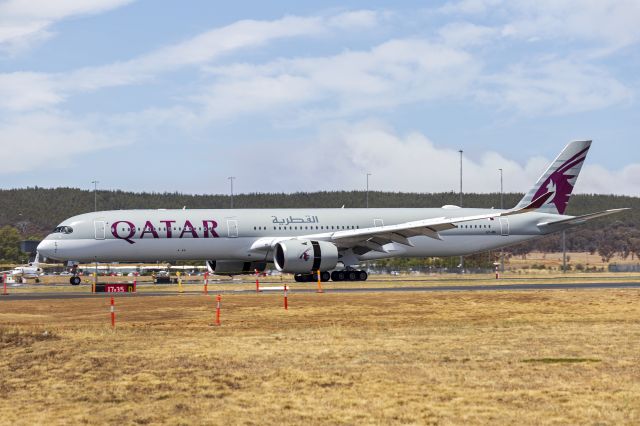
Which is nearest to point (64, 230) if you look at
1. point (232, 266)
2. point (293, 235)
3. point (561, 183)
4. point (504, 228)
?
point (232, 266)

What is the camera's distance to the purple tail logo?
205 feet

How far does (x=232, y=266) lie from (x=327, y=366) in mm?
39371

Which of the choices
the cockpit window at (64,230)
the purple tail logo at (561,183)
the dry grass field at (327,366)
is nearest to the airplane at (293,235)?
the cockpit window at (64,230)

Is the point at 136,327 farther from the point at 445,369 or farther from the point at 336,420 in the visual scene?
the point at 336,420

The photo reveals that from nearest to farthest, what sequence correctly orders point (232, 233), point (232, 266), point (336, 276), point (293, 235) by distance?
point (232, 233), point (336, 276), point (293, 235), point (232, 266)

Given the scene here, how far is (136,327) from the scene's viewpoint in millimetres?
28422

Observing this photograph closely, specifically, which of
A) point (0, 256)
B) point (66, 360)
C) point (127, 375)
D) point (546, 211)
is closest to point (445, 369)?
point (127, 375)

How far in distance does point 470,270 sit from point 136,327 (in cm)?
5920

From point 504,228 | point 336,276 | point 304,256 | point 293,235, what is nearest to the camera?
point 304,256

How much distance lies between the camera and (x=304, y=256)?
51.5 meters

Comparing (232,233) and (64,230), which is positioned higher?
(64,230)

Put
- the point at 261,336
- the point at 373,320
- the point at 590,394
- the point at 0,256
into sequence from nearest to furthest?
the point at 590,394
the point at 261,336
the point at 373,320
the point at 0,256

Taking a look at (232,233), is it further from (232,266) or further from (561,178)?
(561,178)

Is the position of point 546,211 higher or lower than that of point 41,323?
higher
